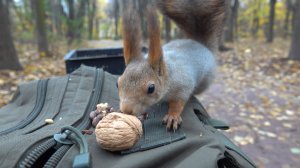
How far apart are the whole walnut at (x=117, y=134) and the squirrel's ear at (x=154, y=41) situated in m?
0.32

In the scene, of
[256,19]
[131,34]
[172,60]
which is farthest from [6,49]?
[256,19]

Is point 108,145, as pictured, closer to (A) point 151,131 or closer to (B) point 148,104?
(A) point 151,131

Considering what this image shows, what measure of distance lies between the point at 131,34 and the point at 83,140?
17.5 inches

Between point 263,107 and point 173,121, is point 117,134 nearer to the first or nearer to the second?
point 173,121

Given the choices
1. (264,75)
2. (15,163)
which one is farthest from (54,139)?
(264,75)

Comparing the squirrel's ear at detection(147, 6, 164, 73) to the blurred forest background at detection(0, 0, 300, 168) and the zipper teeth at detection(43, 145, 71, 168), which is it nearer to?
the blurred forest background at detection(0, 0, 300, 168)

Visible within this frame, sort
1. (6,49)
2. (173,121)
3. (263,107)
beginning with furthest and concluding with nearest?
(6,49)
(263,107)
(173,121)

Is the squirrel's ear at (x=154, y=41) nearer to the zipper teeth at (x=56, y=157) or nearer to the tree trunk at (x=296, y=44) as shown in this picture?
the zipper teeth at (x=56, y=157)

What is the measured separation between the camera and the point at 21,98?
4.27 feet

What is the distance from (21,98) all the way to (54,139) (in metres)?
0.55

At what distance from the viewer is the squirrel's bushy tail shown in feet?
5.43

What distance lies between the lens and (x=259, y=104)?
9.48 ft

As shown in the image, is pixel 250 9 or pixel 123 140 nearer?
pixel 123 140

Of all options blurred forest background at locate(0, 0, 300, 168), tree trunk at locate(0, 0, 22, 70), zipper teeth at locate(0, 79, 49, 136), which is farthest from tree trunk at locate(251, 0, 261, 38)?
zipper teeth at locate(0, 79, 49, 136)
